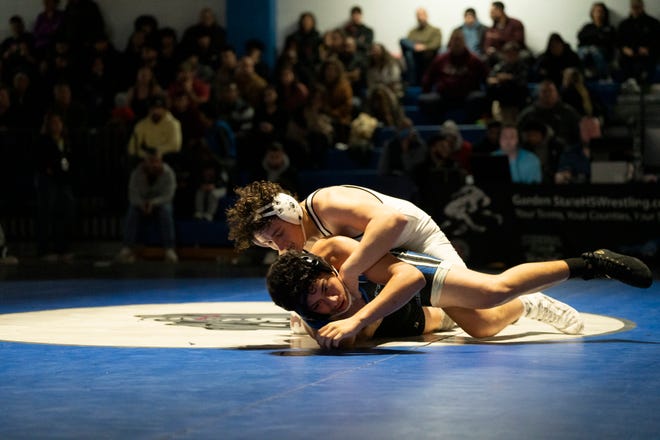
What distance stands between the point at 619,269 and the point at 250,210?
1.70 meters

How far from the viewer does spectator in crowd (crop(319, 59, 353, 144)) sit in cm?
1437

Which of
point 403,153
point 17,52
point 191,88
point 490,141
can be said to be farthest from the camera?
point 17,52

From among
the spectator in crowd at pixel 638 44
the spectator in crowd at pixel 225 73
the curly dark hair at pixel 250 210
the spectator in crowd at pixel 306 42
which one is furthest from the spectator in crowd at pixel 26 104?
the curly dark hair at pixel 250 210

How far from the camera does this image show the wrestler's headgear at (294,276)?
17.0 feet

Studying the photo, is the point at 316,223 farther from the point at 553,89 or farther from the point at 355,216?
the point at 553,89

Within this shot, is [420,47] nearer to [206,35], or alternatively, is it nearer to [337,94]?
[337,94]

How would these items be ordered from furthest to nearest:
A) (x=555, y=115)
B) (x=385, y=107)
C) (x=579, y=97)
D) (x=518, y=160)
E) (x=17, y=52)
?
(x=17, y=52), (x=385, y=107), (x=579, y=97), (x=555, y=115), (x=518, y=160)

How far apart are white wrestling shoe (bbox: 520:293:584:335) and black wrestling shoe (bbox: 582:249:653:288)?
1.57ft

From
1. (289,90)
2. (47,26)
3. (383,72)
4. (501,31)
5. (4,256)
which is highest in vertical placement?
(47,26)

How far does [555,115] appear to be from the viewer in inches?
492

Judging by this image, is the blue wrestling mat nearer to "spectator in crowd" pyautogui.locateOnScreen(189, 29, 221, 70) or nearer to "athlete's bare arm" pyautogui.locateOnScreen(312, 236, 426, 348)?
"athlete's bare arm" pyautogui.locateOnScreen(312, 236, 426, 348)

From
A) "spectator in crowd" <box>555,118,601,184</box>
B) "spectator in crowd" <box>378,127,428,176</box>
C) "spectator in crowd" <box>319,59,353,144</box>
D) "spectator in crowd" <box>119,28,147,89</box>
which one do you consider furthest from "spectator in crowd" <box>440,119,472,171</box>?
"spectator in crowd" <box>119,28,147,89</box>

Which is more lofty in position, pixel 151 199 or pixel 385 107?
pixel 385 107

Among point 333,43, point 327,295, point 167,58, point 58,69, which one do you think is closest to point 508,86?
point 333,43
